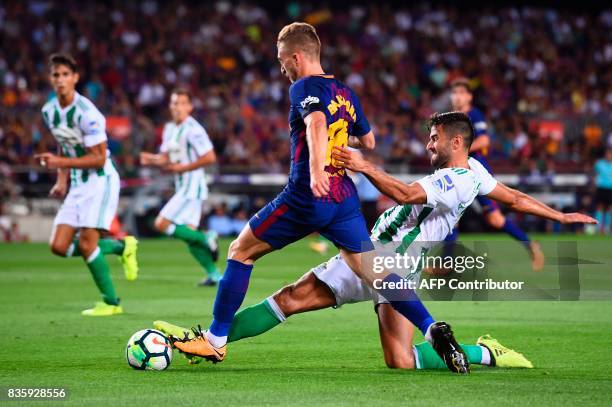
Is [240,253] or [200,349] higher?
[240,253]

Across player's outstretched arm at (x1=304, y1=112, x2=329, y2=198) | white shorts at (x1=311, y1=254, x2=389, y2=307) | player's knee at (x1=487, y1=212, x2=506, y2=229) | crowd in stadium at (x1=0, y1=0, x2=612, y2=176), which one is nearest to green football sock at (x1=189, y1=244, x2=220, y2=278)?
player's knee at (x1=487, y1=212, x2=506, y2=229)

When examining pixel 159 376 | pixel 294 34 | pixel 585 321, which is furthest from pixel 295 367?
pixel 585 321

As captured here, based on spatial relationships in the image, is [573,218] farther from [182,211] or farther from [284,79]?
[284,79]

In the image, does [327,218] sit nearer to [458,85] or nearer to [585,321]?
[585,321]

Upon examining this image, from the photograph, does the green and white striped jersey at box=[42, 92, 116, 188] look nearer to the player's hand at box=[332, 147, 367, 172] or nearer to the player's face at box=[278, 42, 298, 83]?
the player's face at box=[278, 42, 298, 83]

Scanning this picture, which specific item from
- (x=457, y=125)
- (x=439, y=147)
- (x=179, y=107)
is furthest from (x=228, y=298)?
(x=179, y=107)

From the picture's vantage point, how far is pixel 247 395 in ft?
18.9

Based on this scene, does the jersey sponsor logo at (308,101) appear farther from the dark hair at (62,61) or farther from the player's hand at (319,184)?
the dark hair at (62,61)

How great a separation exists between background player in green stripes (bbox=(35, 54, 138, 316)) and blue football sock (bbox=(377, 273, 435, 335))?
4177 mm

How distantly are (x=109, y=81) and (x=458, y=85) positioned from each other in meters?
15.1

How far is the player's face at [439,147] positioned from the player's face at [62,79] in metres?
4.50

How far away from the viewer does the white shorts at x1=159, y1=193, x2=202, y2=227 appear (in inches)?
537

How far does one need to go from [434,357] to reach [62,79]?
16.5 feet

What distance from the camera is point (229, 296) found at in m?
6.79
